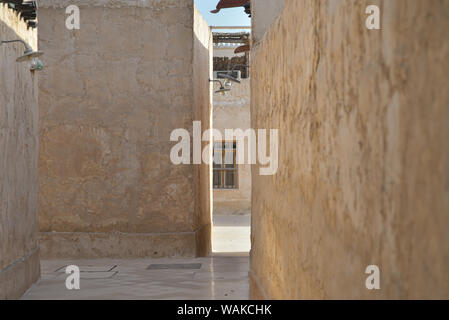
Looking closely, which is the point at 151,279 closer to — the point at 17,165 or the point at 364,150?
the point at 17,165

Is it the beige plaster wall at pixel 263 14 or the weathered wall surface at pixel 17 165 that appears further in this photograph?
the beige plaster wall at pixel 263 14

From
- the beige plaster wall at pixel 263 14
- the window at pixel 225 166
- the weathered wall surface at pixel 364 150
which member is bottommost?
the window at pixel 225 166

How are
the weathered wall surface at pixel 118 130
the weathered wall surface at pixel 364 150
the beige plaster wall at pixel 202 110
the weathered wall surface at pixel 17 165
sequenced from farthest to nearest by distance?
the beige plaster wall at pixel 202 110, the weathered wall surface at pixel 118 130, the weathered wall surface at pixel 17 165, the weathered wall surface at pixel 364 150

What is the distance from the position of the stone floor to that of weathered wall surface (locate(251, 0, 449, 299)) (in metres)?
2.51

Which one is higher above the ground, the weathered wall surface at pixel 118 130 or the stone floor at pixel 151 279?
the weathered wall surface at pixel 118 130

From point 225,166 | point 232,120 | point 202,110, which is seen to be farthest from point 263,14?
point 225,166

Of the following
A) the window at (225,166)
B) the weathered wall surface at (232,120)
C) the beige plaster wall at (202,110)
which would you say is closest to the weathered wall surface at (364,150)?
the beige plaster wall at (202,110)

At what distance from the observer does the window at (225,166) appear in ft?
54.2

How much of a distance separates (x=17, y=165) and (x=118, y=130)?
8.08ft

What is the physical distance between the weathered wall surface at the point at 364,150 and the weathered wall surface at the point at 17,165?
9.58ft

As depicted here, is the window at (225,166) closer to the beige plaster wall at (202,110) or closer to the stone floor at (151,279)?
the beige plaster wall at (202,110)

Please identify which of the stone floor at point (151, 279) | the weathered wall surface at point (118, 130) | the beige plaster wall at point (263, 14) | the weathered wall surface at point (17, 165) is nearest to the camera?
the weathered wall surface at point (17, 165)

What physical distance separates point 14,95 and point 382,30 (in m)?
4.71

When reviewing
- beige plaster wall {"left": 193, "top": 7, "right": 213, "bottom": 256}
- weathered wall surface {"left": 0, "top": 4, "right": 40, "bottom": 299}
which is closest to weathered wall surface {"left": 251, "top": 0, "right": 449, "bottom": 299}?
weathered wall surface {"left": 0, "top": 4, "right": 40, "bottom": 299}
